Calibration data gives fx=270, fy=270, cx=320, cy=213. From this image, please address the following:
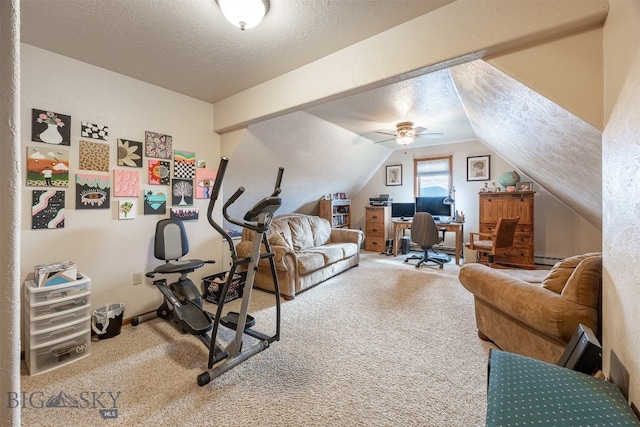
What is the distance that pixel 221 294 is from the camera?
2.08m

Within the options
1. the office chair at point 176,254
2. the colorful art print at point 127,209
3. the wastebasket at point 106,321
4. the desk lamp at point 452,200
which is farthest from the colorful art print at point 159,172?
the desk lamp at point 452,200

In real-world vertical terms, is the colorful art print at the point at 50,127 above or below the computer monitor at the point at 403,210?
above

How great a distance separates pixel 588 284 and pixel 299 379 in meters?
1.74

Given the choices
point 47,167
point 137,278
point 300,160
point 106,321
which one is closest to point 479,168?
point 300,160

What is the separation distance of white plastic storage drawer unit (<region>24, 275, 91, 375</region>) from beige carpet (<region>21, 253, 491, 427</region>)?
89 millimetres

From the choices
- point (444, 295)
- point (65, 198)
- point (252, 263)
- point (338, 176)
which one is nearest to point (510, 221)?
point (444, 295)

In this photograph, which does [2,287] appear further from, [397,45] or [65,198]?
[65,198]

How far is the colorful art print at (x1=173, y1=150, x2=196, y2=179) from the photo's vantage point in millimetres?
2844

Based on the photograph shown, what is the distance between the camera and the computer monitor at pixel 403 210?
5.57 meters

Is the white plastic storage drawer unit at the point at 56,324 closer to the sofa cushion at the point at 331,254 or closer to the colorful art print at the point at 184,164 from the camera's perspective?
the colorful art print at the point at 184,164

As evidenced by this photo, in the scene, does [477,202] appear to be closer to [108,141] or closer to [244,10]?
[244,10]

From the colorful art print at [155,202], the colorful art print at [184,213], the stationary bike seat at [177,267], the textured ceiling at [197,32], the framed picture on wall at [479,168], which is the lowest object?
the stationary bike seat at [177,267]

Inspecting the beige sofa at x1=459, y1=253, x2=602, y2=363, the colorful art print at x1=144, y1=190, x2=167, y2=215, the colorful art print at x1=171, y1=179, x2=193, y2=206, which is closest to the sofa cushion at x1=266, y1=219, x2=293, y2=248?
the colorful art print at x1=171, y1=179, x2=193, y2=206

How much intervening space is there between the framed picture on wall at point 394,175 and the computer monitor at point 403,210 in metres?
0.66
